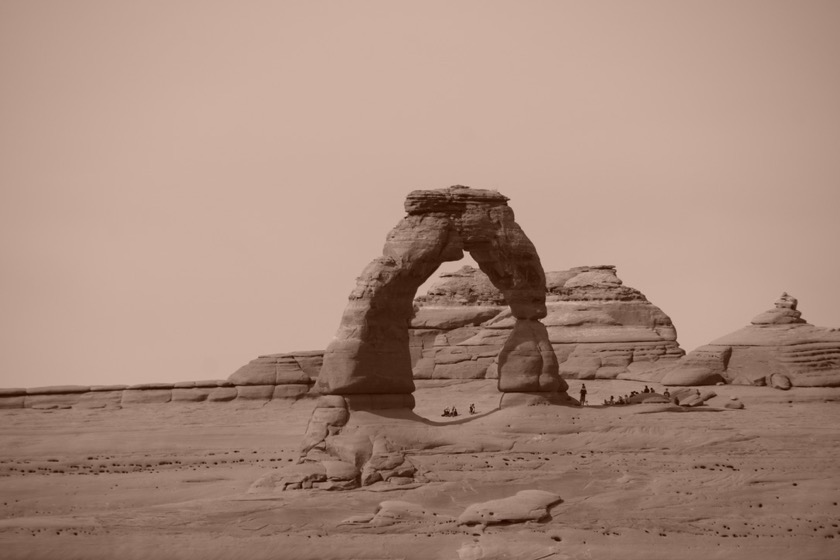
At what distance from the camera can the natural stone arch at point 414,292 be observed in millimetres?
49719

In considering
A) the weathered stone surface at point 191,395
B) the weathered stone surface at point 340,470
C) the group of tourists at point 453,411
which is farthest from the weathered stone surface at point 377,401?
the weathered stone surface at point 191,395

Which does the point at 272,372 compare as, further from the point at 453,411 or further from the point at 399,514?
the point at 399,514

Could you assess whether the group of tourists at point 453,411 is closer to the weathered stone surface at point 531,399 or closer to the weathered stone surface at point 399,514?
the weathered stone surface at point 531,399

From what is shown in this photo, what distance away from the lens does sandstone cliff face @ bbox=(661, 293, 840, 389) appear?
6031 cm

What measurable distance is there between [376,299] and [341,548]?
8033 mm

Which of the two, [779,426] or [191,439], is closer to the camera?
[779,426]

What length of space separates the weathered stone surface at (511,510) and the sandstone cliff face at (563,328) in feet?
65.7

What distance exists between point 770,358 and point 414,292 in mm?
15664

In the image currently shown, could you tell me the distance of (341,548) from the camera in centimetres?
4412

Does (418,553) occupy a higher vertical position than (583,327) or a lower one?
lower

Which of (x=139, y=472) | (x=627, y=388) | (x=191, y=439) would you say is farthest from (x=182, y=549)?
(x=627, y=388)

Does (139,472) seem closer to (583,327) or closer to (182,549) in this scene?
(182,549)

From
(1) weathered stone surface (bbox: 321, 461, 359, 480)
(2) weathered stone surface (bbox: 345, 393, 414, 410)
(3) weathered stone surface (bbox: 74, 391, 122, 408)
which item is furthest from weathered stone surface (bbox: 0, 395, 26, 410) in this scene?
(1) weathered stone surface (bbox: 321, 461, 359, 480)

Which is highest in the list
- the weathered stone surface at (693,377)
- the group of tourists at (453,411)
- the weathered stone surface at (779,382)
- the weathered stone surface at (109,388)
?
the weathered stone surface at (109,388)
